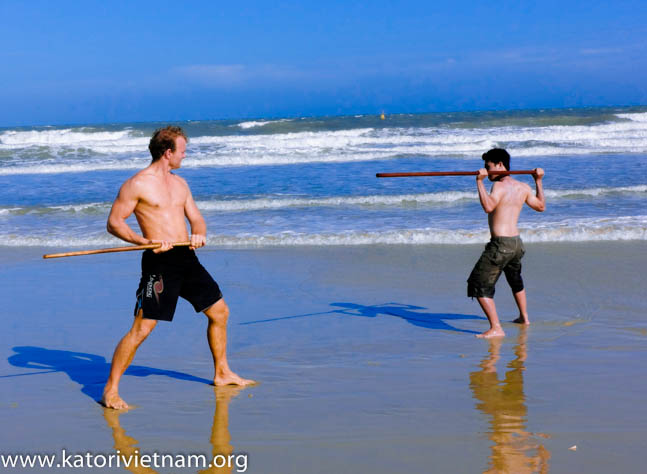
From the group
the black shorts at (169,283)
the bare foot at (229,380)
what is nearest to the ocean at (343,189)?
the bare foot at (229,380)

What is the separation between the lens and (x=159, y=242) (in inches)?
149

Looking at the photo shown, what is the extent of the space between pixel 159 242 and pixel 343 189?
36.8 feet

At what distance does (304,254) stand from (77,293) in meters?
2.78

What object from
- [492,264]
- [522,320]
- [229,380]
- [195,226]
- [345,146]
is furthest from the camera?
[345,146]

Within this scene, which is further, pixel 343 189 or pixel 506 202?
pixel 343 189

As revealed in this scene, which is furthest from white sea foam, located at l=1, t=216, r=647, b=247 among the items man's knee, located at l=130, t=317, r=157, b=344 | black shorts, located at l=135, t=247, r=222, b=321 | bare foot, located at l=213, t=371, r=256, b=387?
man's knee, located at l=130, t=317, r=157, b=344

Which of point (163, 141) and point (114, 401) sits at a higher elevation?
point (163, 141)

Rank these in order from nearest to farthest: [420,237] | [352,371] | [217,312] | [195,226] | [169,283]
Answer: [169,283] < [195,226] < [217,312] < [352,371] < [420,237]

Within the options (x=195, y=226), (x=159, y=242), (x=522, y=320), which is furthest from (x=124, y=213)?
(x=522, y=320)

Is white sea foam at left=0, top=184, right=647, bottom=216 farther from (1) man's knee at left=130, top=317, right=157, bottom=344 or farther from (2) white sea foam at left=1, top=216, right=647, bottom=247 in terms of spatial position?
(1) man's knee at left=130, top=317, right=157, bottom=344

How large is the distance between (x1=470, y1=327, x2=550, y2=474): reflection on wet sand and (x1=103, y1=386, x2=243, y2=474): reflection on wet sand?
3.82 feet

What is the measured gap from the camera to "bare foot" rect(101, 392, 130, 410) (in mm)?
3898

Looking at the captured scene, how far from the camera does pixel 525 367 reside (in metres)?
4.55

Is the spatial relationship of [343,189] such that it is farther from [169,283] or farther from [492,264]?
[169,283]
